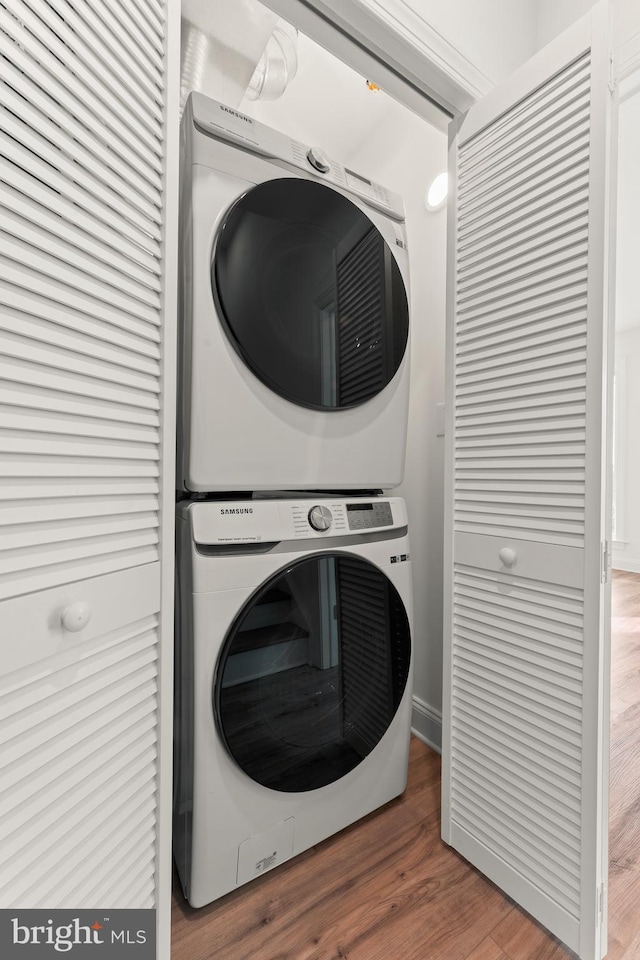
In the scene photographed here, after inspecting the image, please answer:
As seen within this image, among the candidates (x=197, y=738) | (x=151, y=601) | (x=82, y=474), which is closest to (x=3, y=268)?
(x=82, y=474)

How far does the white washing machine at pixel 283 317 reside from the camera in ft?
3.32

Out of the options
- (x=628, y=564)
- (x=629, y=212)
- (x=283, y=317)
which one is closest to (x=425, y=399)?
(x=283, y=317)

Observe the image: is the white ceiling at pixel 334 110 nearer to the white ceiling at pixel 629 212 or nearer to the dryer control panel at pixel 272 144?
the white ceiling at pixel 629 212

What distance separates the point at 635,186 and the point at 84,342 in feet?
10.2

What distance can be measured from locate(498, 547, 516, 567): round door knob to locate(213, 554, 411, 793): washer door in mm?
319

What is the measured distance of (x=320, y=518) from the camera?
3.77 feet

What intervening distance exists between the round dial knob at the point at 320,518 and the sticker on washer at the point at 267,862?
0.79 metres

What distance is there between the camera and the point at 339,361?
1194 mm

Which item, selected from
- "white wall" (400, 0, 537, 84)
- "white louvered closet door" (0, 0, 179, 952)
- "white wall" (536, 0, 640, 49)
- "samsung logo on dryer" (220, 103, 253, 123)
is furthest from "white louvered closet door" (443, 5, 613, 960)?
"white louvered closet door" (0, 0, 179, 952)

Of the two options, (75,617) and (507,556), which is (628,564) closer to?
(507,556)

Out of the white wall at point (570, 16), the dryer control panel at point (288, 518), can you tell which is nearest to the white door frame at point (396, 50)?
the white wall at point (570, 16)

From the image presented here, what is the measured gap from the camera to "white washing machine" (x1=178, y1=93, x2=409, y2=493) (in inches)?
39.8

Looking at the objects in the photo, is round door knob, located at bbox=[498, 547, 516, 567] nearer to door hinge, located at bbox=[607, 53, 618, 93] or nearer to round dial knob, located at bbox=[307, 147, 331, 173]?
door hinge, located at bbox=[607, 53, 618, 93]

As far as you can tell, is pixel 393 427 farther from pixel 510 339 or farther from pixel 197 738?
pixel 197 738
